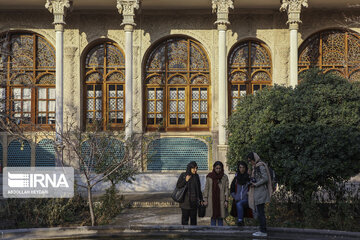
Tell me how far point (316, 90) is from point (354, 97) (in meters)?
0.79

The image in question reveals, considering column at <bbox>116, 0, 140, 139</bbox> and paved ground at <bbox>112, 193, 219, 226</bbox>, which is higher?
column at <bbox>116, 0, 140, 139</bbox>

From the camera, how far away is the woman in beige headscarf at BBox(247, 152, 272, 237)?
25.3 ft

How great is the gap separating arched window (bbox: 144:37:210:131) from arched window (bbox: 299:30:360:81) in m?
3.72

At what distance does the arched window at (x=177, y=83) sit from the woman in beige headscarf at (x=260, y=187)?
30.2ft

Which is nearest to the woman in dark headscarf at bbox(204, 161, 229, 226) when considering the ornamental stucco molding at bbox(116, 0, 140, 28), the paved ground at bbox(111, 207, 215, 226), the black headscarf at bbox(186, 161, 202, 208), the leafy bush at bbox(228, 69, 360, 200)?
the black headscarf at bbox(186, 161, 202, 208)

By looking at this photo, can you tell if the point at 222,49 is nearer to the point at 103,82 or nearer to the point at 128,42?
the point at 128,42

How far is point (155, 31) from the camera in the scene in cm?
1691

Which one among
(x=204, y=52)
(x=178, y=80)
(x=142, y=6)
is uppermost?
(x=142, y=6)

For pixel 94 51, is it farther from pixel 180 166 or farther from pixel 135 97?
pixel 180 166

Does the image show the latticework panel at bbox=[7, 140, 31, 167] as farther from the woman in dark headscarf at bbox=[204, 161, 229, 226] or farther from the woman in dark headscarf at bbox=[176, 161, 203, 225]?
the woman in dark headscarf at bbox=[204, 161, 229, 226]

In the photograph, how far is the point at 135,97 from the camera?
16.8 m

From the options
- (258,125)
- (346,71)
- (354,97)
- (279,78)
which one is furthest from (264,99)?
(346,71)

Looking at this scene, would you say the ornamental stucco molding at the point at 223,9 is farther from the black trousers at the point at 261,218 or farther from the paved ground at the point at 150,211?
the black trousers at the point at 261,218

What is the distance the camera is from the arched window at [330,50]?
1688 centimetres
